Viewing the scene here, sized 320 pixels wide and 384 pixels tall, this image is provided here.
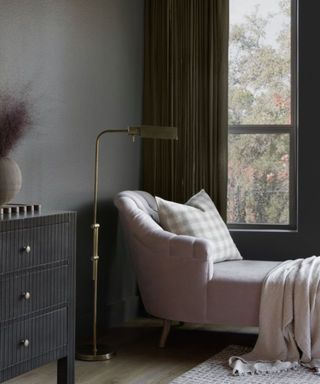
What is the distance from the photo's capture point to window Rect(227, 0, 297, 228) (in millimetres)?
5141

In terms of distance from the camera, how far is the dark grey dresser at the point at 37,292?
2.84 m

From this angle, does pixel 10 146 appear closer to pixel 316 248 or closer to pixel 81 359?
pixel 81 359

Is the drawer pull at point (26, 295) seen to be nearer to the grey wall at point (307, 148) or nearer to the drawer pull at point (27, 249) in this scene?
the drawer pull at point (27, 249)

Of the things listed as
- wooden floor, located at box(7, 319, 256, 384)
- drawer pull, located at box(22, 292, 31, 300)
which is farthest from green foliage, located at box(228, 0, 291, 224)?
drawer pull, located at box(22, 292, 31, 300)

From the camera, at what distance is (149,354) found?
13.3ft

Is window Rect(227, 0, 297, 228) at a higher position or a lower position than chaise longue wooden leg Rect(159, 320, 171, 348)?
higher

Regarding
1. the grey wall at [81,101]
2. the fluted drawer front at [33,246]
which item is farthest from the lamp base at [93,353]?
the fluted drawer front at [33,246]

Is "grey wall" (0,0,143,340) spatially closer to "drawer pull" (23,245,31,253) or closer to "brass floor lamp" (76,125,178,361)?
"brass floor lamp" (76,125,178,361)

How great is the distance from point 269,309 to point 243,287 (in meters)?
0.20

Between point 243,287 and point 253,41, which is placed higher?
point 253,41

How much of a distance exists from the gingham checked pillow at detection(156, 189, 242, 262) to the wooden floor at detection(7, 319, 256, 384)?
1.75 feet

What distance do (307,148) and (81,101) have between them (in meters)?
1.72

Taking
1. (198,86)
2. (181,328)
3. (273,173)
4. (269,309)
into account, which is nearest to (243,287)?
(269,309)

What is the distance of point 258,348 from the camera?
3.81 metres
